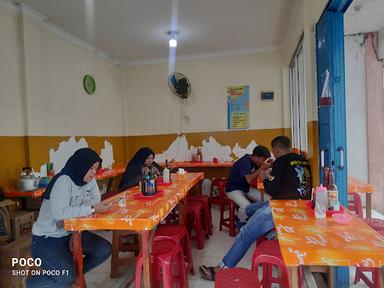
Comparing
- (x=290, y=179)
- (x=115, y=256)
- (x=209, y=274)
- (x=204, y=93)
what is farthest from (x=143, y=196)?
(x=204, y=93)

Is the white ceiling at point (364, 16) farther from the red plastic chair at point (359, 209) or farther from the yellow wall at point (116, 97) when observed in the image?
the red plastic chair at point (359, 209)

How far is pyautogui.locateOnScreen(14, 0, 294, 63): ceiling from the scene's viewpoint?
3.16 meters

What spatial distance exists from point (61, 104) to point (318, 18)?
3254 millimetres

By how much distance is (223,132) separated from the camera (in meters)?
5.16

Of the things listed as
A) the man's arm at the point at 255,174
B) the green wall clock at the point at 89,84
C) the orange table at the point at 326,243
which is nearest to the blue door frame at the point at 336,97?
the orange table at the point at 326,243

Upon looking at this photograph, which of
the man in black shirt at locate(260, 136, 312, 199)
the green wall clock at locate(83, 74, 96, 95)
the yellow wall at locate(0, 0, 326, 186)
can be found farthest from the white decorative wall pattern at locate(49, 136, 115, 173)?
the man in black shirt at locate(260, 136, 312, 199)

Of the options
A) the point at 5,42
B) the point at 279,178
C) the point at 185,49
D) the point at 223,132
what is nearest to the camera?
the point at 279,178

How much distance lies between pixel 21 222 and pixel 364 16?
447cm

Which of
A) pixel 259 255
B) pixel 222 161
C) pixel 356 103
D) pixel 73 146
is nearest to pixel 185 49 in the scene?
pixel 222 161

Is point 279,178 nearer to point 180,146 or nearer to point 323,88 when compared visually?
point 323,88

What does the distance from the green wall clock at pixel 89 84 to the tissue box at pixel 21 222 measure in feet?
7.23

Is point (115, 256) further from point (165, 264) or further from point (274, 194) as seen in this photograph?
point (274, 194)

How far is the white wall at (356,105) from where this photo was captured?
4.06 meters

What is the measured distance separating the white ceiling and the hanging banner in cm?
181
